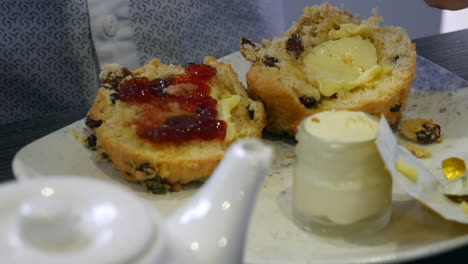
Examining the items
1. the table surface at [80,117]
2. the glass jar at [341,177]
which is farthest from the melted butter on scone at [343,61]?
the table surface at [80,117]

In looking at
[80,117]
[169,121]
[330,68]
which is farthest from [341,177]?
[80,117]

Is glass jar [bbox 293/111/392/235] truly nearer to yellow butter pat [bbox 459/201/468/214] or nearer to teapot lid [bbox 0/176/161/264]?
yellow butter pat [bbox 459/201/468/214]

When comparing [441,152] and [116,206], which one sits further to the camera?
[441,152]

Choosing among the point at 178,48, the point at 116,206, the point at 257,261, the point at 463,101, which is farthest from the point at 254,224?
the point at 178,48

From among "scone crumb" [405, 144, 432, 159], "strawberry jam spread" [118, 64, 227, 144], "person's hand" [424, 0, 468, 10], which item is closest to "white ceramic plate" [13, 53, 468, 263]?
"scone crumb" [405, 144, 432, 159]

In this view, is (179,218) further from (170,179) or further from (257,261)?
(170,179)

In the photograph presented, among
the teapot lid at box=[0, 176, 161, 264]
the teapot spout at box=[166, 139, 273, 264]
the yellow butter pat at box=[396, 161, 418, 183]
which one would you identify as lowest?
the yellow butter pat at box=[396, 161, 418, 183]

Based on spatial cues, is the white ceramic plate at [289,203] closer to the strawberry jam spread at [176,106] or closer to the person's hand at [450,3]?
the strawberry jam spread at [176,106]
